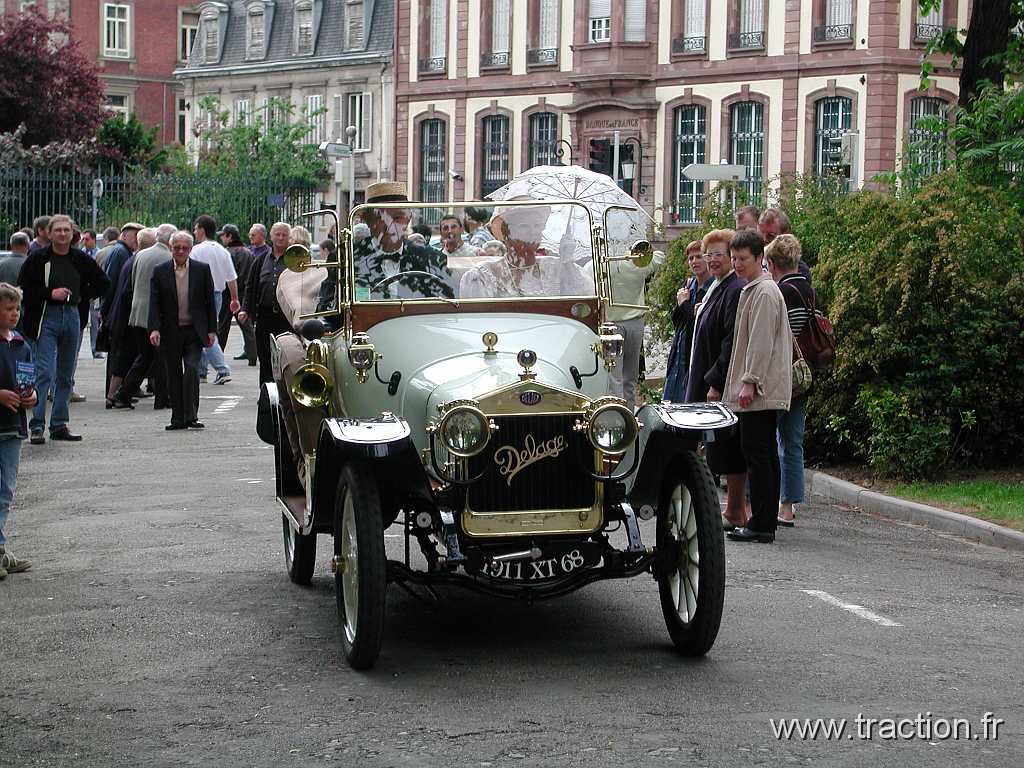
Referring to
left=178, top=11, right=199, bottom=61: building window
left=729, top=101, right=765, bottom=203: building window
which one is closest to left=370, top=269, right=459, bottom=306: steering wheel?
left=729, top=101, right=765, bottom=203: building window

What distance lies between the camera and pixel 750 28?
51469 mm

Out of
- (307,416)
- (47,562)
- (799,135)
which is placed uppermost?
(799,135)

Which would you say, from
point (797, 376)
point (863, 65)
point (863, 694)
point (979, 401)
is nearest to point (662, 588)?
point (863, 694)

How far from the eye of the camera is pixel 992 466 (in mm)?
14031

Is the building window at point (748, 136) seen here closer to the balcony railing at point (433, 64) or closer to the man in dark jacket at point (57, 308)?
the balcony railing at point (433, 64)

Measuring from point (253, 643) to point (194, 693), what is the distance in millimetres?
910

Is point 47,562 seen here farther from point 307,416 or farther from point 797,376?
point 797,376

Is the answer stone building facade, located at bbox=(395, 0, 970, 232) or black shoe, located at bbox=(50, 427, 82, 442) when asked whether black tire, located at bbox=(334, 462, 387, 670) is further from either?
stone building facade, located at bbox=(395, 0, 970, 232)

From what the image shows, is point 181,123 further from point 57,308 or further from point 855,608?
point 855,608

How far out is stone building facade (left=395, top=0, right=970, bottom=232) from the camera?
48812mm

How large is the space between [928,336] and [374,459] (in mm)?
7298

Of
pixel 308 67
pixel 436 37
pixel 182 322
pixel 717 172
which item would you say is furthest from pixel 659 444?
pixel 308 67

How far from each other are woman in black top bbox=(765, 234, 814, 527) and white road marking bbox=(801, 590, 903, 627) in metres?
2.28

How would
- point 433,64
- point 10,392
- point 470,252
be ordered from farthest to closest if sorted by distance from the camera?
point 433,64, point 10,392, point 470,252
